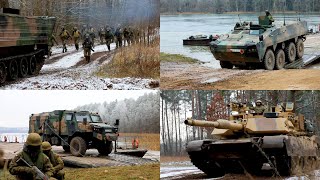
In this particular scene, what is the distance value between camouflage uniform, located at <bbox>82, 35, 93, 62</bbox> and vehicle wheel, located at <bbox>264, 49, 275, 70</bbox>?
269 cm

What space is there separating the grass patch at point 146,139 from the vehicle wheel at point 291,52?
244 cm

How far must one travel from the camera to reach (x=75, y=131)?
9.61 meters

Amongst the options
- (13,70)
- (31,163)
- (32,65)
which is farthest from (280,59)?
(31,163)

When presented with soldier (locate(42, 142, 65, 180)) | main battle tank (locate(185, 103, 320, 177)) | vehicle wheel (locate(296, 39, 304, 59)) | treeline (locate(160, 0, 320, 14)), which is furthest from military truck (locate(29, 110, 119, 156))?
vehicle wheel (locate(296, 39, 304, 59))

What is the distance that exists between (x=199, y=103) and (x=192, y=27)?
1364mm

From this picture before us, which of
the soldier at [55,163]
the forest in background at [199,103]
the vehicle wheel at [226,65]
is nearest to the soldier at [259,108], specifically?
the forest in background at [199,103]

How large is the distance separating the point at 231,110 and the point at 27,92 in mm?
3478

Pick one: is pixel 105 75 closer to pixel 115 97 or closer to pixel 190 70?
pixel 115 97

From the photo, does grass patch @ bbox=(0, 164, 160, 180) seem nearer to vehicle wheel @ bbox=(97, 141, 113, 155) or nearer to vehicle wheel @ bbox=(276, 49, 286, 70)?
vehicle wheel @ bbox=(97, 141, 113, 155)

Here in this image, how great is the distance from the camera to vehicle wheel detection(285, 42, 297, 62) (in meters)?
10.2

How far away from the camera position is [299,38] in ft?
34.4

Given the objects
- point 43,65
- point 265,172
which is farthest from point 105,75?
point 265,172

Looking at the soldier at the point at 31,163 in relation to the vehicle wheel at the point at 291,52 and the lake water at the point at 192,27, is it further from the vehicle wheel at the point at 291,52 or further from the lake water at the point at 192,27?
the vehicle wheel at the point at 291,52

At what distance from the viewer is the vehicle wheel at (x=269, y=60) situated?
9.98m
